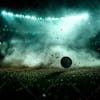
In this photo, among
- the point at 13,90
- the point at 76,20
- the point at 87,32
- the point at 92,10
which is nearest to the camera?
the point at 13,90

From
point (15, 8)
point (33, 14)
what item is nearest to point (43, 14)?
point (33, 14)

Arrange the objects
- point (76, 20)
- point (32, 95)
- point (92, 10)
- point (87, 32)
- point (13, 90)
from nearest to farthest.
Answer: point (32, 95)
point (13, 90)
point (92, 10)
point (87, 32)
point (76, 20)

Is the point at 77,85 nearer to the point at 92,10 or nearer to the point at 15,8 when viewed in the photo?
the point at 92,10

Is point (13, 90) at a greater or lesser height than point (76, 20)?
lesser

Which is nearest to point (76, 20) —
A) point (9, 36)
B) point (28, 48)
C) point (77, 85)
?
point (28, 48)

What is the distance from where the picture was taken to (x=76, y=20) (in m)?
39.2

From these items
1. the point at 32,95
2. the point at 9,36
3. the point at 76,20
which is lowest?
the point at 32,95

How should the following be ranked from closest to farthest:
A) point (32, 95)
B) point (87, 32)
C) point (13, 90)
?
point (32, 95) < point (13, 90) < point (87, 32)

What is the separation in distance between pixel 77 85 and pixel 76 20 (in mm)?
28686

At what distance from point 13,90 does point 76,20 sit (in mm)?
29640

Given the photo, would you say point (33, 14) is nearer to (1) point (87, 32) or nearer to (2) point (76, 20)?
(2) point (76, 20)

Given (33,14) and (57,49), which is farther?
(33,14)

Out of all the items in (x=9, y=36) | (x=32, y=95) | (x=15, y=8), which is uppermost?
(x=15, y=8)

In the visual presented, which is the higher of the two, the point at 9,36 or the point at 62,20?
the point at 62,20
